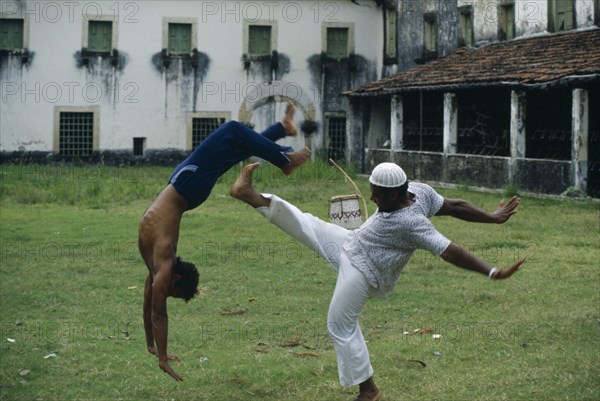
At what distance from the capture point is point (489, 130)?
2556 centimetres

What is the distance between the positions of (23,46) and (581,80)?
17917mm

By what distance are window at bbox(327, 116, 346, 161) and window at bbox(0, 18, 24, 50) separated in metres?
9.95

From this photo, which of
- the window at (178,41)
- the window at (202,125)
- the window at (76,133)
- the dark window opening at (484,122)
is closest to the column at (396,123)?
the dark window opening at (484,122)

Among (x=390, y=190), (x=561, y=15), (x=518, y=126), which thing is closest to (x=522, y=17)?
(x=561, y=15)

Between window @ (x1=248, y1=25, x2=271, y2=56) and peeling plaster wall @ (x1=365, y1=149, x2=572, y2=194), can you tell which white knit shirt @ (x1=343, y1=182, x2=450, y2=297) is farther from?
window @ (x1=248, y1=25, x2=271, y2=56)

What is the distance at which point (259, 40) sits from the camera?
31797mm

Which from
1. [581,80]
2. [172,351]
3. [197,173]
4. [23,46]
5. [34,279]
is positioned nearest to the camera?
[197,173]

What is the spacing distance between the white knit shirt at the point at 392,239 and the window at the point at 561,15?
1828 cm

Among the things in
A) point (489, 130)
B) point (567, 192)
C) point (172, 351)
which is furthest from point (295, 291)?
point (489, 130)

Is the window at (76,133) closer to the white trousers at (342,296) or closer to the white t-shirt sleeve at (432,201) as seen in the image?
the white trousers at (342,296)

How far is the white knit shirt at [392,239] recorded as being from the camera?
252 inches

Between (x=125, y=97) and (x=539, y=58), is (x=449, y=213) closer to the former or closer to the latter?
(x=539, y=58)

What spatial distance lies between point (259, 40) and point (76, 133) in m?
6.45

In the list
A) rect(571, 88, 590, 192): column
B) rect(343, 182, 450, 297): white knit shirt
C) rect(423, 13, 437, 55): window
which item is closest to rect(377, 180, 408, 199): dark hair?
rect(343, 182, 450, 297): white knit shirt
